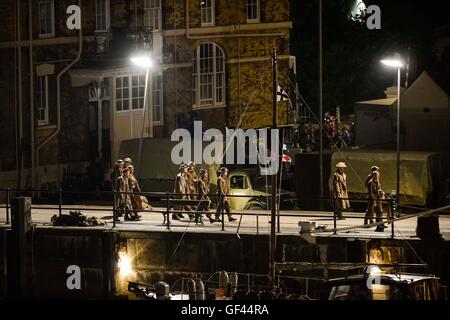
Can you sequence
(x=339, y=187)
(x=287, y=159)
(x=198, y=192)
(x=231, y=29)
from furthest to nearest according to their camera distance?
(x=231, y=29), (x=287, y=159), (x=198, y=192), (x=339, y=187)

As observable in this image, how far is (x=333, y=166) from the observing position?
5294cm

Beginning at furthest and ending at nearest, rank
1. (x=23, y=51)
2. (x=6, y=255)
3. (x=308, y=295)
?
(x=23, y=51), (x=6, y=255), (x=308, y=295)

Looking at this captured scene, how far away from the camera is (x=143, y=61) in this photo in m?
55.5

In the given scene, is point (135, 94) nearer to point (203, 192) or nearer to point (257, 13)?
point (257, 13)

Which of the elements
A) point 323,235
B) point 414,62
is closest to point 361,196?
point 323,235

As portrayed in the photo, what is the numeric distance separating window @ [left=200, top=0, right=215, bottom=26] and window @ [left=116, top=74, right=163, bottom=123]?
2623 mm

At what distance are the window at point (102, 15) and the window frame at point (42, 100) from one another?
3.00m

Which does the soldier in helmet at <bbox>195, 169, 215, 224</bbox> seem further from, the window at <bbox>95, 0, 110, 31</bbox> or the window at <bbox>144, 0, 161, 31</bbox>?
the window at <bbox>144, 0, 161, 31</bbox>

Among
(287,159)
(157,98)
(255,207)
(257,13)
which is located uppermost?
(257,13)

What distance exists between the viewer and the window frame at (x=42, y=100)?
195 ft

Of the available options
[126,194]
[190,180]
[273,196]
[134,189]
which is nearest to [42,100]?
[190,180]

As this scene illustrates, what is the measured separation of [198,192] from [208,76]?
1593cm

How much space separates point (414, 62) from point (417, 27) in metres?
3.13
